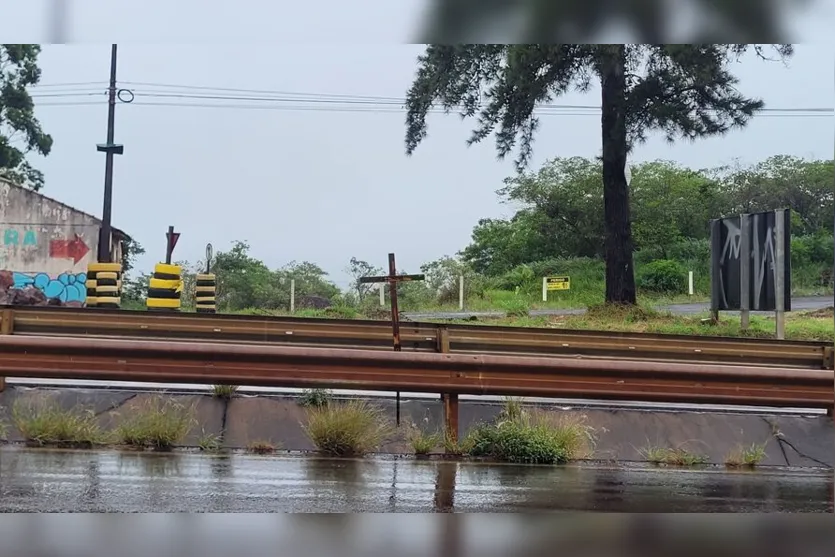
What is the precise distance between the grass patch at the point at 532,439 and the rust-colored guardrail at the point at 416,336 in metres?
0.64

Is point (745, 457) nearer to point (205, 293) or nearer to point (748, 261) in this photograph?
point (748, 261)

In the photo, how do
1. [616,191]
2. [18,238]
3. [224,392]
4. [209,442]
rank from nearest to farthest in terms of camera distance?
[18,238]
[209,442]
[616,191]
[224,392]

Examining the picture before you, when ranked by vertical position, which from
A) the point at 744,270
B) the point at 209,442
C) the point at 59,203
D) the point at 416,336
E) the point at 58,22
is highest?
the point at 58,22

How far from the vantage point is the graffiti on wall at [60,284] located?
23.1 feet

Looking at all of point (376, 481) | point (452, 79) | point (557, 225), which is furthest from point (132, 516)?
point (557, 225)

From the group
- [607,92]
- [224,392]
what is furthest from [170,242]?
[607,92]

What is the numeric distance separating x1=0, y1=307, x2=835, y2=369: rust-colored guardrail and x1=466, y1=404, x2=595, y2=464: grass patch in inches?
25.4

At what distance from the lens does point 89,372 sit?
22.4ft

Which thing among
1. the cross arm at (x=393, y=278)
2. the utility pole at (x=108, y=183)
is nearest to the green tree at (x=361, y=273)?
the cross arm at (x=393, y=278)

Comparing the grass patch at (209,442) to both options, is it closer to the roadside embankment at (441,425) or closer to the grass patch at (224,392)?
the roadside embankment at (441,425)

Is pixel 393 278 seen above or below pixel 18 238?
below

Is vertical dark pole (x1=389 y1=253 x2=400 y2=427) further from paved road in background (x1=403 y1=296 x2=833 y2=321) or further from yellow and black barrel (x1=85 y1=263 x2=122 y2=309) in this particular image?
yellow and black barrel (x1=85 y1=263 x2=122 y2=309)

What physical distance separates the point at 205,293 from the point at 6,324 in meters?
1.96

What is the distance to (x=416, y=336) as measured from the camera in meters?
7.98
